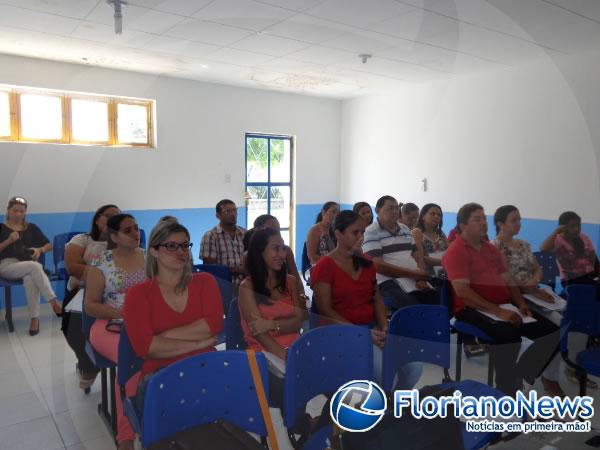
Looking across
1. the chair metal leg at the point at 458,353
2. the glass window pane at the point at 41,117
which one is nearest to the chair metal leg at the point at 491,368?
the chair metal leg at the point at 458,353

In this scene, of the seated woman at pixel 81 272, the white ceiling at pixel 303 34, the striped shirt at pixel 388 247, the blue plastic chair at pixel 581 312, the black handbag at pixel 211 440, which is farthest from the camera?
the striped shirt at pixel 388 247

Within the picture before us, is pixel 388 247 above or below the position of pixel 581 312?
above

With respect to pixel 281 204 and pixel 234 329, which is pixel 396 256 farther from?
pixel 281 204

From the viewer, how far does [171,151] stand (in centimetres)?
640

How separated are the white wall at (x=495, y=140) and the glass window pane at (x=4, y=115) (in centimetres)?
505

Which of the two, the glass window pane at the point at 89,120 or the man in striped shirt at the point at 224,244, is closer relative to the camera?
the man in striped shirt at the point at 224,244

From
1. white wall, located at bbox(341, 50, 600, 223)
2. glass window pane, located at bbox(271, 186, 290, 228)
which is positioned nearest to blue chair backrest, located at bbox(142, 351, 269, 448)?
white wall, located at bbox(341, 50, 600, 223)

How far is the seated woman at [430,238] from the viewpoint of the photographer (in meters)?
4.34

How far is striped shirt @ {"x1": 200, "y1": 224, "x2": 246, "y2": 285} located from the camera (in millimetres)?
4375

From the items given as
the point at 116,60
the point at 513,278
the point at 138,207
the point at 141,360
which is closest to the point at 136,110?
the point at 116,60

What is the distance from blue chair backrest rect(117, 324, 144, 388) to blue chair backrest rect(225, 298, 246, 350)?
0.51 meters

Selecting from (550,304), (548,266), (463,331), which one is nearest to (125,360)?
(463,331)

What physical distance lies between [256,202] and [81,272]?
4124 millimetres

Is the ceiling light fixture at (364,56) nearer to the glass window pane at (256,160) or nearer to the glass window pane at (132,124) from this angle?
the glass window pane at (256,160)
